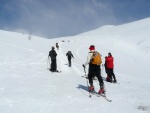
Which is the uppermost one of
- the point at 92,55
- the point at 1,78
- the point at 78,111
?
the point at 92,55

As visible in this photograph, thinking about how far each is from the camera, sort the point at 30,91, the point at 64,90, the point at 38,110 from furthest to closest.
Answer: the point at 64,90 → the point at 30,91 → the point at 38,110

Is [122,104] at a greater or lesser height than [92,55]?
lesser

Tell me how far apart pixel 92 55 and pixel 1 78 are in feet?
15.7

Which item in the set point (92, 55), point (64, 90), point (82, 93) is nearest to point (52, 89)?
point (64, 90)

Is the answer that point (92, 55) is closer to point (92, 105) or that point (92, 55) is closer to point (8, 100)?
point (92, 105)

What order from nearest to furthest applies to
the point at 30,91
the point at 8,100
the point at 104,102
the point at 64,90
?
1. the point at 8,100
2. the point at 104,102
3. the point at 30,91
4. the point at 64,90

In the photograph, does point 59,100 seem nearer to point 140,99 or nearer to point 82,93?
point 82,93

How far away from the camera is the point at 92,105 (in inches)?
319

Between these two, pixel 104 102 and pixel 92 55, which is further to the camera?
pixel 92 55

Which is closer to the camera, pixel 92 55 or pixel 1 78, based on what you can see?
pixel 92 55

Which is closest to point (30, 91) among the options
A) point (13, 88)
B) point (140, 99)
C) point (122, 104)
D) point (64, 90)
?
point (13, 88)

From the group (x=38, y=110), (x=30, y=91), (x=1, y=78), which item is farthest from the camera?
(x=1, y=78)

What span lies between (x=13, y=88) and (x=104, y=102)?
3.71 meters

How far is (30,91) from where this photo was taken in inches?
376
